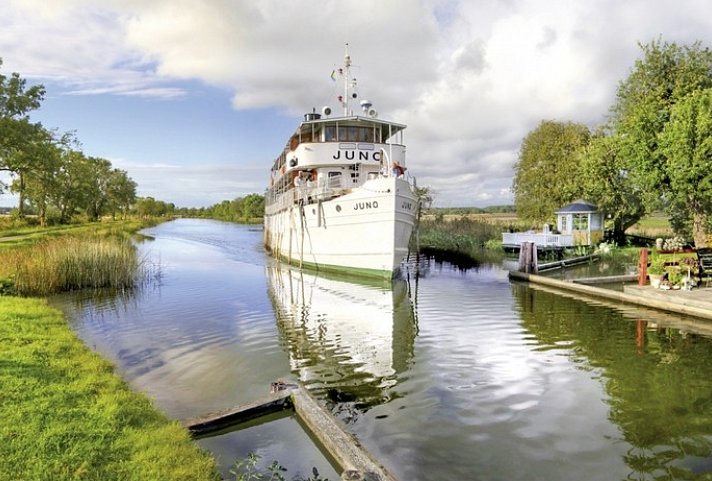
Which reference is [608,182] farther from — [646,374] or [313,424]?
[313,424]

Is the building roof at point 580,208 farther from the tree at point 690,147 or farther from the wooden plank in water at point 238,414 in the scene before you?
the wooden plank in water at point 238,414

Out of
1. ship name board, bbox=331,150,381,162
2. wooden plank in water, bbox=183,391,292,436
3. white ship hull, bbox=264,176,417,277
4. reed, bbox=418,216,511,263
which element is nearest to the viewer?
wooden plank in water, bbox=183,391,292,436

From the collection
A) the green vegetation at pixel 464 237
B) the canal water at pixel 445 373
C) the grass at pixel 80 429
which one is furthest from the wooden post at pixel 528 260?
the grass at pixel 80 429

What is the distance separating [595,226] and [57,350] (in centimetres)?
3312

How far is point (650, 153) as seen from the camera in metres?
26.4

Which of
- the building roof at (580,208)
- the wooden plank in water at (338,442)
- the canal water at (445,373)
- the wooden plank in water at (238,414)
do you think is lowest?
the canal water at (445,373)

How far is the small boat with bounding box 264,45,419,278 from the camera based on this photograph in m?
21.2

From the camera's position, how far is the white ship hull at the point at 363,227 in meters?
20.8

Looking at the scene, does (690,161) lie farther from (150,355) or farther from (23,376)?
(23,376)

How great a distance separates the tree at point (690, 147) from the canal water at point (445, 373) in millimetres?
12719

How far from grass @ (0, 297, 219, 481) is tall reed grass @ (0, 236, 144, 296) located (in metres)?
10.6

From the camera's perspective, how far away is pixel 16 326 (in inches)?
402

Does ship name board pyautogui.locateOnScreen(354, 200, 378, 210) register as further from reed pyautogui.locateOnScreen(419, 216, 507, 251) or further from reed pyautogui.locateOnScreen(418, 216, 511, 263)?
reed pyautogui.locateOnScreen(419, 216, 507, 251)

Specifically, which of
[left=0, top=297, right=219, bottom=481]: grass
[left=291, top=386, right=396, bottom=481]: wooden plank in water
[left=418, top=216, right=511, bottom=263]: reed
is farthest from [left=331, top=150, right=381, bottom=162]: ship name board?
[left=291, top=386, right=396, bottom=481]: wooden plank in water
